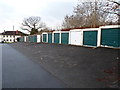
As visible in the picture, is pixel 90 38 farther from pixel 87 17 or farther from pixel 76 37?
pixel 87 17

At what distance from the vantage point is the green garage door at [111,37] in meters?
14.6

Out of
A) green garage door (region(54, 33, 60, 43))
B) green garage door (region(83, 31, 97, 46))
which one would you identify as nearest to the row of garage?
green garage door (region(83, 31, 97, 46))

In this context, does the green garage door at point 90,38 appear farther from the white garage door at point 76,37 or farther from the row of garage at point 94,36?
the white garage door at point 76,37

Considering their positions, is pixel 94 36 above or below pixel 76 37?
above

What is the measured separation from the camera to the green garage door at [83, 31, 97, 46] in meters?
17.8

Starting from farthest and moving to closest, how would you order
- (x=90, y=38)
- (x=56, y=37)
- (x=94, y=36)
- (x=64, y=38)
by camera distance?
1. (x=56, y=37)
2. (x=64, y=38)
3. (x=90, y=38)
4. (x=94, y=36)

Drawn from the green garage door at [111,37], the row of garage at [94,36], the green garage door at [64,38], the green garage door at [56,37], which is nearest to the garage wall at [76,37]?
the row of garage at [94,36]

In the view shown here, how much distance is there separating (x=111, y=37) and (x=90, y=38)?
3645 mm

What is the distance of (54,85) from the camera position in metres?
5.77

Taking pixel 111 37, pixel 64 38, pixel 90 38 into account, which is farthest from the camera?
pixel 64 38

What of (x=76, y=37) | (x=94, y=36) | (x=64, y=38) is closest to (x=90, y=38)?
(x=94, y=36)

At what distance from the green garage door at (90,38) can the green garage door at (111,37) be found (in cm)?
143

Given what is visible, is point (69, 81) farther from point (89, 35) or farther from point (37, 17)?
point (37, 17)

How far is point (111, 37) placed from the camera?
1538 cm
